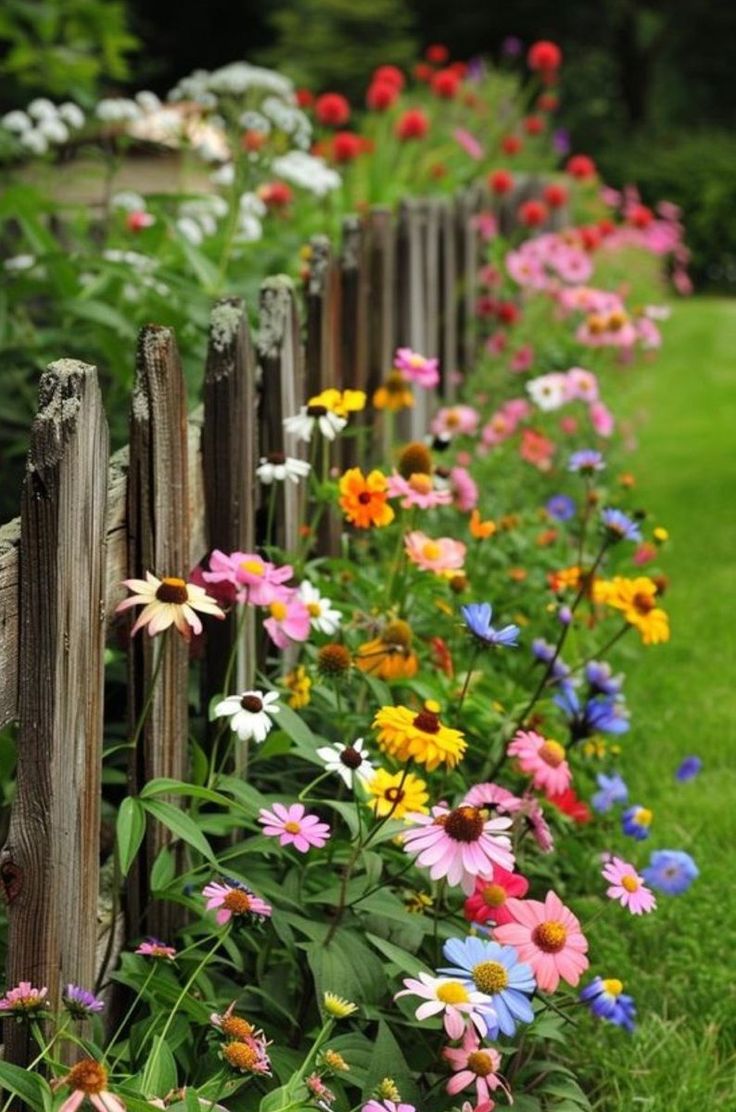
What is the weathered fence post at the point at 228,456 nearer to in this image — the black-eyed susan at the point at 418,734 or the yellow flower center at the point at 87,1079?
the black-eyed susan at the point at 418,734

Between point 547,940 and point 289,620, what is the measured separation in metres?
0.66

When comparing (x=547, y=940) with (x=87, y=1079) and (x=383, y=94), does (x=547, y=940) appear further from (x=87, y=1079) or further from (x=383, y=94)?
(x=383, y=94)

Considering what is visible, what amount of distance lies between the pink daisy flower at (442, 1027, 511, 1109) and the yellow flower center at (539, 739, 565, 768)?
0.50m

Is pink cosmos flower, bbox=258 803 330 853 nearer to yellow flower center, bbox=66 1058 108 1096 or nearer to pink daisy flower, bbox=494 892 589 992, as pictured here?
pink daisy flower, bbox=494 892 589 992

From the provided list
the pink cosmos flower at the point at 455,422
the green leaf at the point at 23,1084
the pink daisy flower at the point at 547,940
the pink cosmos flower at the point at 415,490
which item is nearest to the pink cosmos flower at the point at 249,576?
the pink cosmos flower at the point at 415,490

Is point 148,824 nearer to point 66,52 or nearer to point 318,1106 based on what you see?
point 318,1106

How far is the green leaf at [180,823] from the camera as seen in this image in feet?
5.83

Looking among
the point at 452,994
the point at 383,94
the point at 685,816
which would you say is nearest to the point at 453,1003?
the point at 452,994

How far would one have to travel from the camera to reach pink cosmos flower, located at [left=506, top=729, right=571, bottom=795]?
216cm

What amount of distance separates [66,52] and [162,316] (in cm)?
315

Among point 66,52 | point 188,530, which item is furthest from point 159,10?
point 188,530

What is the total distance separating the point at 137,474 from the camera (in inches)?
76.2

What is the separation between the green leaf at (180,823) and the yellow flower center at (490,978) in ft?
1.12

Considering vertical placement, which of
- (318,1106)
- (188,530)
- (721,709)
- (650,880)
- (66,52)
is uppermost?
(66,52)
